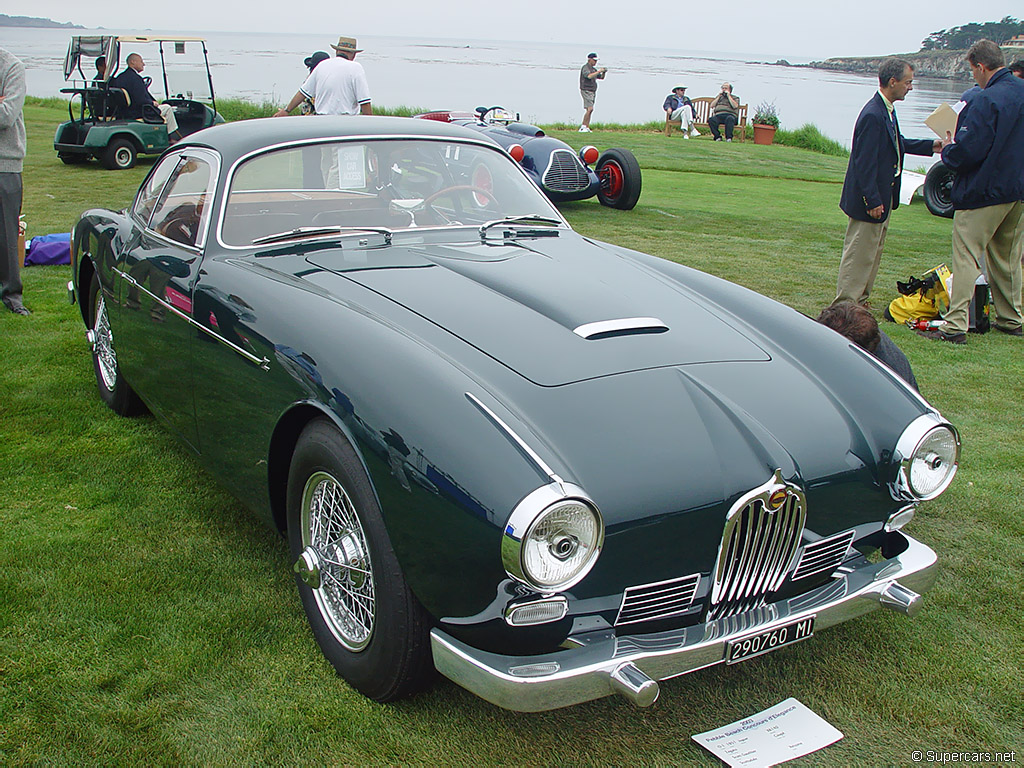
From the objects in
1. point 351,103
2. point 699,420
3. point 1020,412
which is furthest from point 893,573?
point 351,103

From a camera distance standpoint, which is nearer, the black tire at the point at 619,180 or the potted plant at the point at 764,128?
the black tire at the point at 619,180

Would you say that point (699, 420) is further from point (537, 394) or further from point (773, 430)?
point (537, 394)

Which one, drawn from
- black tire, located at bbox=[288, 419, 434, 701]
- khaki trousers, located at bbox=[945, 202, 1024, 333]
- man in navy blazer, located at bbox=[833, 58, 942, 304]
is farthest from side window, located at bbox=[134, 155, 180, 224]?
khaki trousers, located at bbox=[945, 202, 1024, 333]

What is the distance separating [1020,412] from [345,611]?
426 cm

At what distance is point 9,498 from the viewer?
359 cm

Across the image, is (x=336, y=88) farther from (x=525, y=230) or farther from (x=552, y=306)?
(x=552, y=306)

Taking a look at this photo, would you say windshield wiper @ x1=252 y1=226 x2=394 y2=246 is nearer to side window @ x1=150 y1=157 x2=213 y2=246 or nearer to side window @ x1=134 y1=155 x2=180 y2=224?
side window @ x1=150 y1=157 x2=213 y2=246

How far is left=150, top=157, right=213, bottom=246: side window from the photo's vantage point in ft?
11.6

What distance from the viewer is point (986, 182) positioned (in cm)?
629

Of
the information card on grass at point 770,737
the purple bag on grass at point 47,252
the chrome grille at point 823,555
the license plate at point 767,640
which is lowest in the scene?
the information card on grass at point 770,737

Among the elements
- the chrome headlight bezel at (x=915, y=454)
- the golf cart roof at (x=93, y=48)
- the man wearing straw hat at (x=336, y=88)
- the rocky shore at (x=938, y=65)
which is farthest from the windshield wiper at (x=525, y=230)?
the rocky shore at (x=938, y=65)

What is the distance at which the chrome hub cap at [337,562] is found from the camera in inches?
96.4

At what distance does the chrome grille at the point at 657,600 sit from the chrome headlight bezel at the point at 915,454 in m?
0.78

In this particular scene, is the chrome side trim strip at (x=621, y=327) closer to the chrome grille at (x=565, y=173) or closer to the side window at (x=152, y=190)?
the side window at (x=152, y=190)
